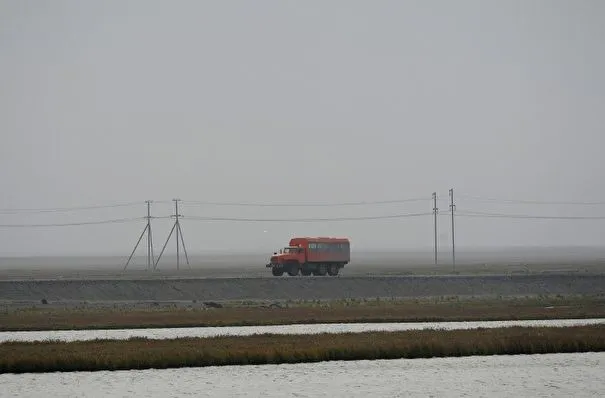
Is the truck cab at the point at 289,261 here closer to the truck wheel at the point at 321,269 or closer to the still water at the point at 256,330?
the truck wheel at the point at 321,269

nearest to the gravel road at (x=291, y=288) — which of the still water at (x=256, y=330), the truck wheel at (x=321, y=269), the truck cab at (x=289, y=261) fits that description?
the truck cab at (x=289, y=261)

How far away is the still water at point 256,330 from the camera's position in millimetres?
43125

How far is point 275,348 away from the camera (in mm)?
36812

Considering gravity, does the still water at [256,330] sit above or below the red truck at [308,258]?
below

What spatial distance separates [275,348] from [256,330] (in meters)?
8.33

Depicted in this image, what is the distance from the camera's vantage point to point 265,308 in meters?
58.8

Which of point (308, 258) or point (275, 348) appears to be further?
point (308, 258)

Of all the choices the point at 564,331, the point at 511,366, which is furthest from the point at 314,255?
the point at 511,366

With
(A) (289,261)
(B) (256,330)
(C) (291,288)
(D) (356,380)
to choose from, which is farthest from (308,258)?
(D) (356,380)

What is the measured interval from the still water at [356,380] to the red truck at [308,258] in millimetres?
52519

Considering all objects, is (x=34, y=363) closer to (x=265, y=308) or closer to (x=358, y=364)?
(x=358, y=364)

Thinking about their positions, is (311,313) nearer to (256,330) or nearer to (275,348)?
(256,330)

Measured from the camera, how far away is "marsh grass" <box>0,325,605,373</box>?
114 feet

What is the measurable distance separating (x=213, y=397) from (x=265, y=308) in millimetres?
29667
